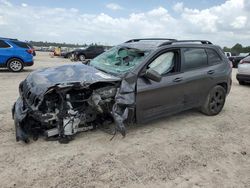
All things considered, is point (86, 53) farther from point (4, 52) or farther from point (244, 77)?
point (244, 77)

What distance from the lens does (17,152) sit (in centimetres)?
405

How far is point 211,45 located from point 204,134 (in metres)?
2.27

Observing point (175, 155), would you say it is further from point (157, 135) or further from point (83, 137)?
point (83, 137)

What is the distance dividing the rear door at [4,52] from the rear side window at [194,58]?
405 inches

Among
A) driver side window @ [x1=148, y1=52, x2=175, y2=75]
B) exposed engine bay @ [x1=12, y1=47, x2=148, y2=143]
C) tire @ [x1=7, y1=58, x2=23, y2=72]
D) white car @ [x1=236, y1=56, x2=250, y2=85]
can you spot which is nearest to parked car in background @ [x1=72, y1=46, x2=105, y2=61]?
tire @ [x1=7, y1=58, x2=23, y2=72]

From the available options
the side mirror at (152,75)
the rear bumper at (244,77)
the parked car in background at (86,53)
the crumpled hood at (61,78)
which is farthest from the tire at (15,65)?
the parked car in background at (86,53)

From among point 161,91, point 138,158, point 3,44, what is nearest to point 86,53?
point 3,44

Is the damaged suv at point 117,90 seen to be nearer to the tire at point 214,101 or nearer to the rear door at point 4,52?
the tire at point 214,101

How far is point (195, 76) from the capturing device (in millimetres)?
5602

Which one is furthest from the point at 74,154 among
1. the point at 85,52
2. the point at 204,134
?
the point at 85,52

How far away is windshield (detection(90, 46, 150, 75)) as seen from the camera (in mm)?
4988

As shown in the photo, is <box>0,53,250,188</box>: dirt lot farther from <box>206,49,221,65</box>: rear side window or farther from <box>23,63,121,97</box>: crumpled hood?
<box>206,49,221,65</box>: rear side window

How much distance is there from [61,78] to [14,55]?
10037 mm

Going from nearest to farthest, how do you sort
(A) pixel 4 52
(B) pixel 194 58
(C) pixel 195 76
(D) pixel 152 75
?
(D) pixel 152 75
(C) pixel 195 76
(B) pixel 194 58
(A) pixel 4 52
